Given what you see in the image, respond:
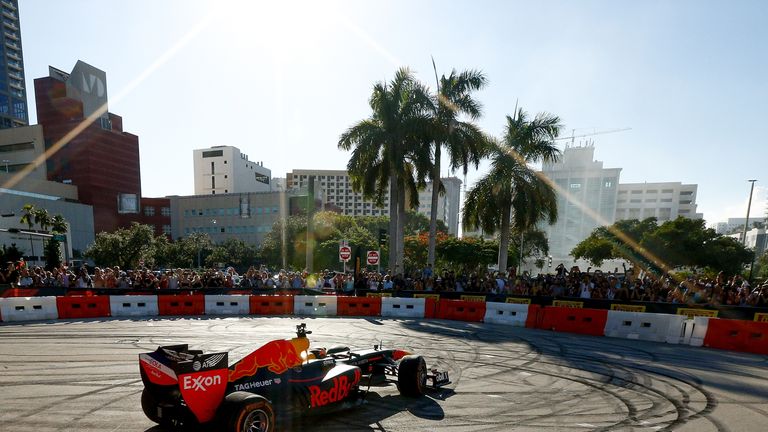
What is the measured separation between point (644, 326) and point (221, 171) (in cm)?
11151

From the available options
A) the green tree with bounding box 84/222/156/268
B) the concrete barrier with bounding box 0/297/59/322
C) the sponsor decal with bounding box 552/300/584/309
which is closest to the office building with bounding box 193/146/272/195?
the green tree with bounding box 84/222/156/268

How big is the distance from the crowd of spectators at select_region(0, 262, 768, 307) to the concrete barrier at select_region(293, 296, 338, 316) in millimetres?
1916

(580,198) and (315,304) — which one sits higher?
(580,198)

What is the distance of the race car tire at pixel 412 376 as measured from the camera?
6.64 meters

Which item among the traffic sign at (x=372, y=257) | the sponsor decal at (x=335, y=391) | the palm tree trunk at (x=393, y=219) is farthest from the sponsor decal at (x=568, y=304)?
the sponsor decal at (x=335, y=391)

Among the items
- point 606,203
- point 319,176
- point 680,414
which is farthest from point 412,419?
point 319,176

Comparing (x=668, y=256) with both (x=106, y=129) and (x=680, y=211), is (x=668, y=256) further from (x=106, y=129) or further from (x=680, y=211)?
(x=680, y=211)

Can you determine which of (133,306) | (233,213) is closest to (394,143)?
(133,306)

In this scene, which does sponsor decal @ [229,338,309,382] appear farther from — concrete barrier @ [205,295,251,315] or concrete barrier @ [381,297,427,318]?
concrete barrier @ [205,295,251,315]

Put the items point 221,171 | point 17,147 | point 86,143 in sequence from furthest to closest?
point 221,171, point 17,147, point 86,143

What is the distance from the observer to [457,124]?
21531 millimetres

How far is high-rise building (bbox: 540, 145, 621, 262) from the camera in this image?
122750 mm

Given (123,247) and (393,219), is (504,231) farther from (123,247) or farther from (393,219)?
(123,247)

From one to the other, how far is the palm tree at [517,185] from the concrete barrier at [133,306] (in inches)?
608
